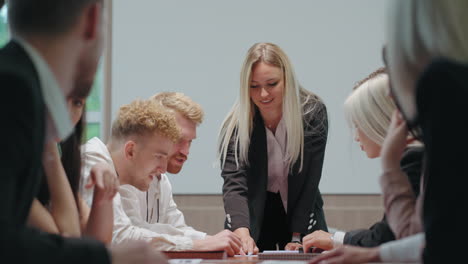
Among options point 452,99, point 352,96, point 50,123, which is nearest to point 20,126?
point 50,123

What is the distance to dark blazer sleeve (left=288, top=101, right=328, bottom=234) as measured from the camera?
278cm

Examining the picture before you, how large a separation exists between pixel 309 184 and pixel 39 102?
81.8 inches

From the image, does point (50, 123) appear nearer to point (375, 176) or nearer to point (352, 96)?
point (352, 96)

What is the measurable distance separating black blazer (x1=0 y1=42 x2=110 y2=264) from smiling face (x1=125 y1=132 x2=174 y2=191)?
1.40m

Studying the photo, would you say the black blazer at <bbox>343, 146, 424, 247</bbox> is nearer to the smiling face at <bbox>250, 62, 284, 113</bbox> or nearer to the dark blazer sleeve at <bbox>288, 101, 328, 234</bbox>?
the dark blazer sleeve at <bbox>288, 101, 328, 234</bbox>

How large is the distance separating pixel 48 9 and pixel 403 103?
2.07ft

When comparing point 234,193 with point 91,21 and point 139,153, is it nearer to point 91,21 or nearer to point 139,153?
point 139,153

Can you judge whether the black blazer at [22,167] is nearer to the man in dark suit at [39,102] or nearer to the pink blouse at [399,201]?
the man in dark suit at [39,102]

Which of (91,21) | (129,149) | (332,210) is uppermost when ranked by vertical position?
(91,21)

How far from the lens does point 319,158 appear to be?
2.95m

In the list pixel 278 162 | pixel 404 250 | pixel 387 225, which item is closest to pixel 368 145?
pixel 387 225

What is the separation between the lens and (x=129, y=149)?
2.38m

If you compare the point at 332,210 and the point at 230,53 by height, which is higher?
the point at 230,53

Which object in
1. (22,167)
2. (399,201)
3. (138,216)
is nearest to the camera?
(22,167)
